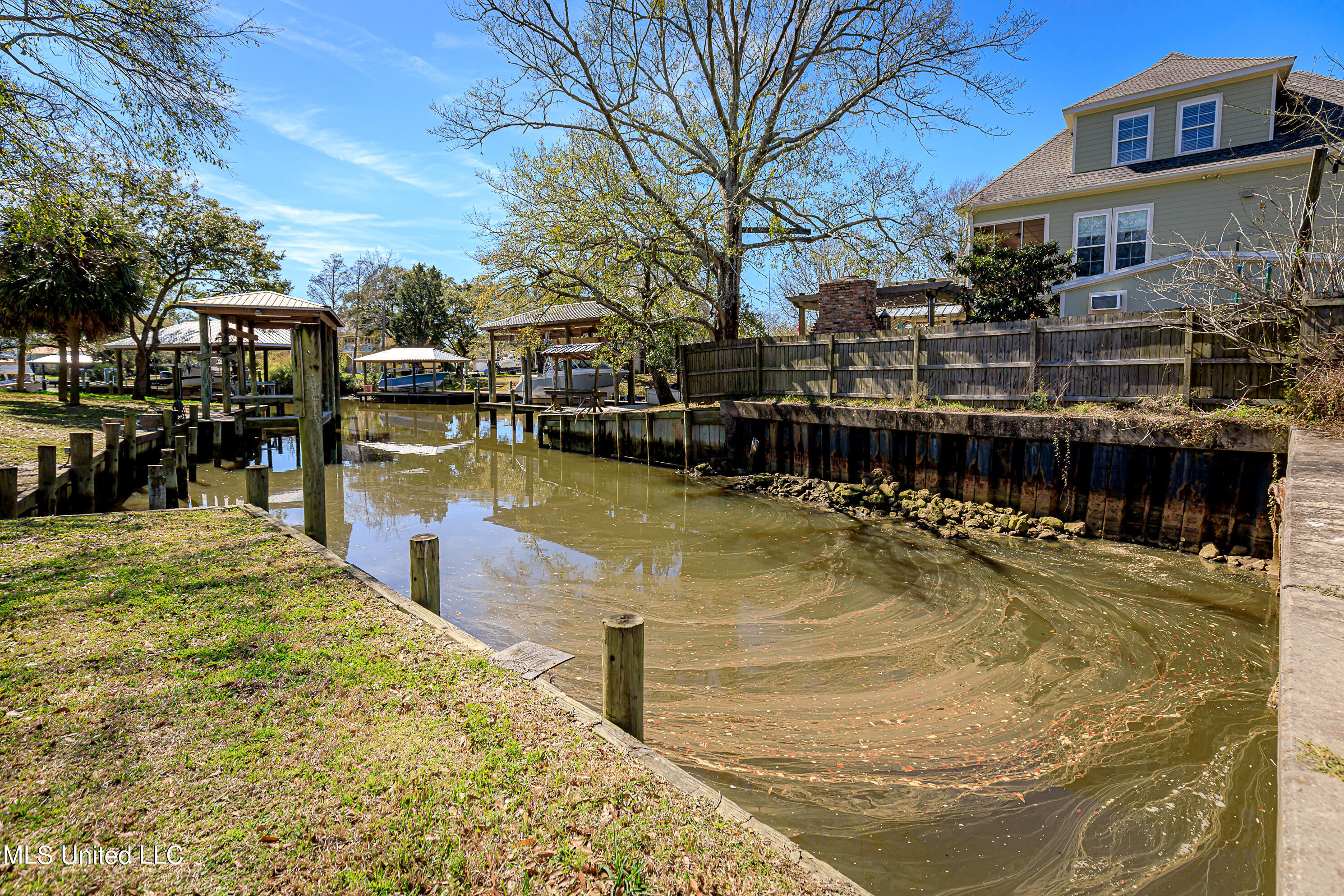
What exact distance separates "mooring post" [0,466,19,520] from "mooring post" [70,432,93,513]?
1.92m

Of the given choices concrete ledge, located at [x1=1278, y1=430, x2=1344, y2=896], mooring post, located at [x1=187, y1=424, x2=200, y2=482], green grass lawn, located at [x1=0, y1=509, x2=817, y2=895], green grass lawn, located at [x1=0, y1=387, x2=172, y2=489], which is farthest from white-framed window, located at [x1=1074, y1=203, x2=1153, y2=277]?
green grass lawn, located at [x1=0, y1=387, x2=172, y2=489]

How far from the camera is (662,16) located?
52.6 feet

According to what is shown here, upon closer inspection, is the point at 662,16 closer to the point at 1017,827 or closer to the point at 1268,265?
A: the point at 1268,265

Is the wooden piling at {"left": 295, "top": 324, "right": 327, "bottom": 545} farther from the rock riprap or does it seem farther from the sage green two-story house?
the sage green two-story house

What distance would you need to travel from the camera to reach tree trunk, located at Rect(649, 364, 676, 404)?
20.0 metres

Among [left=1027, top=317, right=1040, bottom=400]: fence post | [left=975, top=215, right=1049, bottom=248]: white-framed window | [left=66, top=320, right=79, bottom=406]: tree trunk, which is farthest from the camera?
[left=66, top=320, right=79, bottom=406]: tree trunk

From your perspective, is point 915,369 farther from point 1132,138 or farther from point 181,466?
point 181,466

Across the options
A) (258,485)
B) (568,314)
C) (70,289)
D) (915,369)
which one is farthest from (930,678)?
(70,289)

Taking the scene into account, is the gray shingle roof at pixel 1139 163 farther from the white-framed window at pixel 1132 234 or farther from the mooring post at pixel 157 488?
the mooring post at pixel 157 488

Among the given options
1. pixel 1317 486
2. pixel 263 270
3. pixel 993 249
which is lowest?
pixel 1317 486

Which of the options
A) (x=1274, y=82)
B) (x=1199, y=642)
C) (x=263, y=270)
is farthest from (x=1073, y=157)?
(x=263, y=270)

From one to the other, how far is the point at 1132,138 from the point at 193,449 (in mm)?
23939

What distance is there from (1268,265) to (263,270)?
34.0 meters

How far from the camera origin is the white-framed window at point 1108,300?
1449 cm
